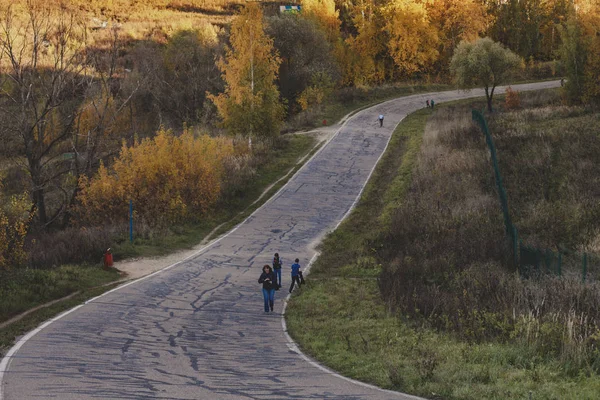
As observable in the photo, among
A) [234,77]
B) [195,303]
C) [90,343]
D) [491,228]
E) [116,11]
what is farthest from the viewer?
[116,11]

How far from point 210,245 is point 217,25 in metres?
82.7

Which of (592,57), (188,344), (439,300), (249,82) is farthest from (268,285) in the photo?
(592,57)

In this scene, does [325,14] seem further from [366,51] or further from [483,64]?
[483,64]

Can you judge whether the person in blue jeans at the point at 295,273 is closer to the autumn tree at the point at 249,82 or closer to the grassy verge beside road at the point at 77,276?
the grassy verge beside road at the point at 77,276

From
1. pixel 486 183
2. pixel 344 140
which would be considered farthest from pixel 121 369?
pixel 344 140

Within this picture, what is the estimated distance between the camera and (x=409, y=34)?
A: 69.4 meters

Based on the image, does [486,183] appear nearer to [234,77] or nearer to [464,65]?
[234,77]

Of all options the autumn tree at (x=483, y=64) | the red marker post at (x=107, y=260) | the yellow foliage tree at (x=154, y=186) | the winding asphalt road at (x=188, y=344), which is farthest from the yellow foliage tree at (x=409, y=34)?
the red marker post at (x=107, y=260)

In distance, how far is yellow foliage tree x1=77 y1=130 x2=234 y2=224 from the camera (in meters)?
29.8

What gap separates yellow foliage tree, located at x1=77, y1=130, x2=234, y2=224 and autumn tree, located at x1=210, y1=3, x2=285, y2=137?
10662mm

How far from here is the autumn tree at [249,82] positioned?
137ft

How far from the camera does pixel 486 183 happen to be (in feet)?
105

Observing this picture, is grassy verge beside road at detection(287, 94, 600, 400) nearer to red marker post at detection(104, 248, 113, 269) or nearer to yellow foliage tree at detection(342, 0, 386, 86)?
red marker post at detection(104, 248, 113, 269)

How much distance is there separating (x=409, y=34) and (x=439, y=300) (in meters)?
58.5
